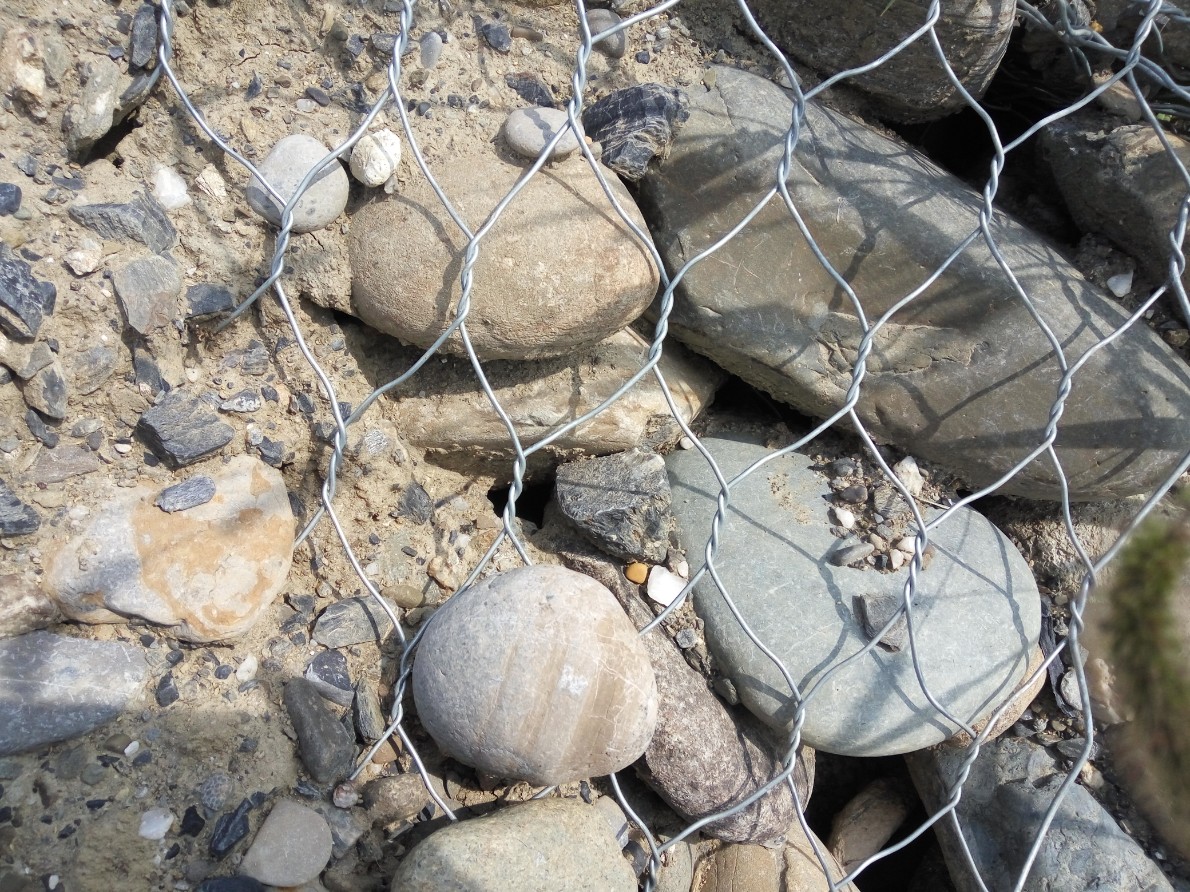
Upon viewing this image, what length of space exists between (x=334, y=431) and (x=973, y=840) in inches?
42.2

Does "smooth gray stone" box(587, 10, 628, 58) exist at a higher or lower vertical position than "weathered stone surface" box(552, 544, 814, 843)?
higher

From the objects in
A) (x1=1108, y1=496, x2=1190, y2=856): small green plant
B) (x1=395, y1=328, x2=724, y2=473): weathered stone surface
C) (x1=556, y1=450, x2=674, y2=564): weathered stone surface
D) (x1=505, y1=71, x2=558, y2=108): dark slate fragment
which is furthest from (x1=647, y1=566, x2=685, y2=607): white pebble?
(x1=1108, y1=496, x2=1190, y2=856): small green plant

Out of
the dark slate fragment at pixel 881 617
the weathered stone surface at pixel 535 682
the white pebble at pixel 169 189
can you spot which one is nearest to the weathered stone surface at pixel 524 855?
the weathered stone surface at pixel 535 682

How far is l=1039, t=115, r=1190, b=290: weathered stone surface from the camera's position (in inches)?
50.3

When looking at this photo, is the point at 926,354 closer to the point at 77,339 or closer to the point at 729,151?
Answer: the point at 729,151

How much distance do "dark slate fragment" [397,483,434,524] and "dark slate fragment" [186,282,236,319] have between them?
31cm

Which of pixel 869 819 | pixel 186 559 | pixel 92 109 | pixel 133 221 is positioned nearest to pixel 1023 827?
pixel 869 819

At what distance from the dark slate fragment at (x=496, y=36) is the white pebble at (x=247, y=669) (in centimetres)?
85

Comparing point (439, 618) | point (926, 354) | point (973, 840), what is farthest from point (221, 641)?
point (973, 840)

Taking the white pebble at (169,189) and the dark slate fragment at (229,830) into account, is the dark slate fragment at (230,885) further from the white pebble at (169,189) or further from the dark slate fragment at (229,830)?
the white pebble at (169,189)

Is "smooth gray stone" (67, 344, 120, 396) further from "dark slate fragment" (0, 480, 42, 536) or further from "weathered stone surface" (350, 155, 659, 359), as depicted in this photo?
"weathered stone surface" (350, 155, 659, 359)

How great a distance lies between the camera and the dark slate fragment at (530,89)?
117cm

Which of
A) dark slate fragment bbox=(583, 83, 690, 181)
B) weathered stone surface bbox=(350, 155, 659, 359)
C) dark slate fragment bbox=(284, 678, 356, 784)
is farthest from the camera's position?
dark slate fragment bbox=(583, 83, 690, 181)

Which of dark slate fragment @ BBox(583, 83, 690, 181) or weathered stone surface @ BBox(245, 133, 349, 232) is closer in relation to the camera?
weathered stone surface @ BBox(245, 133, 349, 232)
